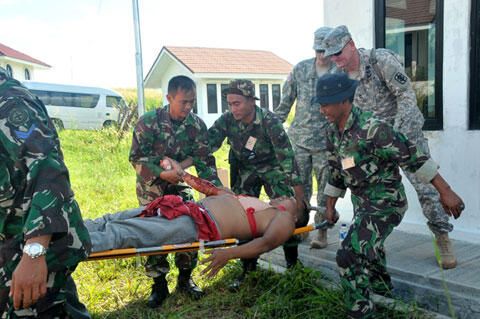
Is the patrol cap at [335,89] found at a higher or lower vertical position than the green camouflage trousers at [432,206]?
higher

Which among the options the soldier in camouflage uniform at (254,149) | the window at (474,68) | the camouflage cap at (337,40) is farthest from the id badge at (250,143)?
the window at (474,68)

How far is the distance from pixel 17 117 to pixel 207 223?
1.62 metres

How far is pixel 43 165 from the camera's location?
1.91 metres

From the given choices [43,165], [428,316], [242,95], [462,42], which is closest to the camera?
[43,165]

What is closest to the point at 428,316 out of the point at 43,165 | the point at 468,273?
the point at 468,273

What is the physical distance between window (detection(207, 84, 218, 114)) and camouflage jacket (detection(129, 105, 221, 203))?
61.9ft

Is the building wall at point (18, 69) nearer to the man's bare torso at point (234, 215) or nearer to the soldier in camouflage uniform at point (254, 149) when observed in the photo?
the soldier in camouflage uniform at point (254, 149)

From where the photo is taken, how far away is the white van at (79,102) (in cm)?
1852

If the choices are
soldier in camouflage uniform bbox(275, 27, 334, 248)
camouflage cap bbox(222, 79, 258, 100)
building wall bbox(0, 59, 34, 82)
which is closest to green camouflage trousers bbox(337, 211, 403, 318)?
soldier in camouflage uniform bbox(275, 27, 334, 248)

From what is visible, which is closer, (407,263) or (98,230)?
(98,230)

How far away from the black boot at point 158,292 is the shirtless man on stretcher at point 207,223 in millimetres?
707

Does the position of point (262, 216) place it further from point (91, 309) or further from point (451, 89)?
point (451, 89)

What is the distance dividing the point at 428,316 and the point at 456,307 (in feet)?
0.76

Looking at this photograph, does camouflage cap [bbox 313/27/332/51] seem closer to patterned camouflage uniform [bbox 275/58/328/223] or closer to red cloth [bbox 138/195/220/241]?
patterned camouflage uniform [bbox 275/58/328/223]
